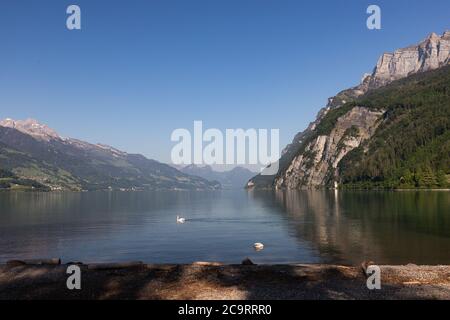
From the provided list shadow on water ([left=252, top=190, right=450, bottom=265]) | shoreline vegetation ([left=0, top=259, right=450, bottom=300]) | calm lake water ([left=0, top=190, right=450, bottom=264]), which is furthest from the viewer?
calm lake water ([left=0, top=190, right=450, bottom=264])

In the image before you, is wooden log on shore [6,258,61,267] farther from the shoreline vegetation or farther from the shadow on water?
the shadow on water

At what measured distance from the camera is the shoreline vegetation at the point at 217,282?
90.2 feet

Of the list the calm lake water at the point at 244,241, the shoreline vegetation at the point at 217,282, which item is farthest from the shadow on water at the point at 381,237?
the shoreline vegetation at the point at 217,282

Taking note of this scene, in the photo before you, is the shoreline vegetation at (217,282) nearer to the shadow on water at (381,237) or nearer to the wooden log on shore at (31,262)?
the wooden log on shore at (31,262)

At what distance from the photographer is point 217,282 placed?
99.8 ft

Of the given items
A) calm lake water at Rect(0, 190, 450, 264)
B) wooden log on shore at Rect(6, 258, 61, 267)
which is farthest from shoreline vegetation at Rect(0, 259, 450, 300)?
calm lake water at Rect(0, 190, 450, 264)

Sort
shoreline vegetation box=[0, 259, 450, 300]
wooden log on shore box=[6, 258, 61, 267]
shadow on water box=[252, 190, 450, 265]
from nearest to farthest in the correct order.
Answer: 1. shoreline vegetation box=[0, 259, 450, 300]
2. wooden log on shore box=[6, 258, 61, 267]
3. shadow on water box=[252, 190, 450, 265]

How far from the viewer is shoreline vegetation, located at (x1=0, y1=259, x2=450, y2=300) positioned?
2748 cm

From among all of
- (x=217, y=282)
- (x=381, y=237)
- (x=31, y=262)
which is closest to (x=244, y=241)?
(x=381, y=237)

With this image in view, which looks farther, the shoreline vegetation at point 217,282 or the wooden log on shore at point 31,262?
the wooden log on shore at point 31,262

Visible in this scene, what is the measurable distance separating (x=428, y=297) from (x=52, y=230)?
89168mm

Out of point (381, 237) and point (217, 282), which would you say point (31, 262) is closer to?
point (217, 282)
